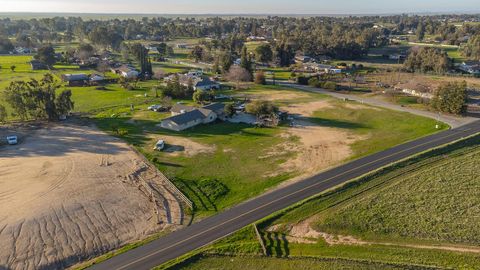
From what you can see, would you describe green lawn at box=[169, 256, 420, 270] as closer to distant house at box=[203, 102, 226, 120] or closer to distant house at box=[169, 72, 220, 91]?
distant house at box=[203, 102, 226, 120]

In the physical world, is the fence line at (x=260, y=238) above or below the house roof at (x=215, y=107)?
below

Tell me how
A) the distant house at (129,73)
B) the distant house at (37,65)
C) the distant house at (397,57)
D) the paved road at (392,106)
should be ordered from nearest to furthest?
the paved road at (392,106) < the distant house at (129,73) < the distant house at (37,65) < the distant house at (397,57)

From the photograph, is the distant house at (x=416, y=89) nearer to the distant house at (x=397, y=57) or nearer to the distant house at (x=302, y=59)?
the distant house at (x=302, y=59)

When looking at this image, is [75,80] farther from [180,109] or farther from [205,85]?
[180,109]

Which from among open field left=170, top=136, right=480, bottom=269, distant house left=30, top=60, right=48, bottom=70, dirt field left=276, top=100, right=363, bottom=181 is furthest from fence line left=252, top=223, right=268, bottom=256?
distant house left=30, top=60, right=48, bottom=70

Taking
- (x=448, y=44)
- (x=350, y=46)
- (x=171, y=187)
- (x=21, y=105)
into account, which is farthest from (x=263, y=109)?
(x=448, y=44)

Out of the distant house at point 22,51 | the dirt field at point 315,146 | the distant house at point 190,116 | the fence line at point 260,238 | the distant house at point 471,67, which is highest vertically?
the distant house at point 22,51

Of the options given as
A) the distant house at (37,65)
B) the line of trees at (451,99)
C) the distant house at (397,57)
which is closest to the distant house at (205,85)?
the line of trees at (451,99)
